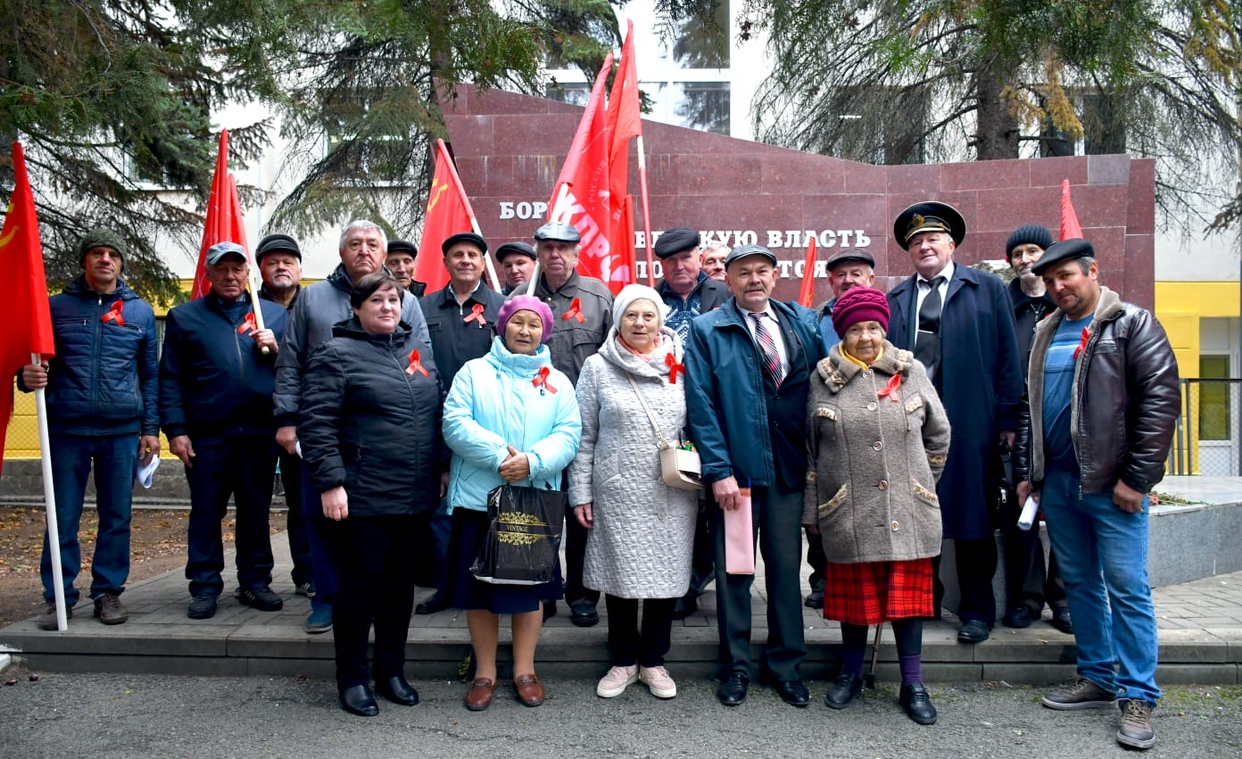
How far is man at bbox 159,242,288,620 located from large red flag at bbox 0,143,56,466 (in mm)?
580

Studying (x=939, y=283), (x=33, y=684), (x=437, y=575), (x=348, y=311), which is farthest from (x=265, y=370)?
(x=939, y=283)

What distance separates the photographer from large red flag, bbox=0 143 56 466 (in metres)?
5.02

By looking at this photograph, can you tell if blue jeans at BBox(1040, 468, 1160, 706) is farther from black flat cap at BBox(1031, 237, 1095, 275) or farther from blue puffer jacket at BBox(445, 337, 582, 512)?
blue puffer jacket at BBox(445, 337, 582, 512)

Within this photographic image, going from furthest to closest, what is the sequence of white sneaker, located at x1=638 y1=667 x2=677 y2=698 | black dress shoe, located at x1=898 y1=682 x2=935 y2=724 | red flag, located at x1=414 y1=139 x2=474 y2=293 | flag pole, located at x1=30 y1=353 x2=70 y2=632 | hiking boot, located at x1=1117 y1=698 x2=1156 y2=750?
red flag, located at x1=414 y1=139 x2=474 y2=293 < flag pole, located at x1=30 y1=353 x2=70 y2=632 < white sneaker, located at x1=638 y1=667 x2=677 y2=698 < black dress shoe, located at x1=898 y1=682 x2=935 y2=724 < hiking boot, located at x1=1117 y1=698 x2=1156 y2=750

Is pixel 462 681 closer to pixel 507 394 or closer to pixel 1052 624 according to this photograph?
pixel 507 394

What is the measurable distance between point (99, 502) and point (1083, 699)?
4.90 meters

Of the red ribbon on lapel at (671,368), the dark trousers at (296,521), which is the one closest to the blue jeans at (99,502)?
the dark trousers at (296,521)

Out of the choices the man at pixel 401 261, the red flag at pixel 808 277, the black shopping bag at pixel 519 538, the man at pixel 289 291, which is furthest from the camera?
the red flag at pixel 808 277

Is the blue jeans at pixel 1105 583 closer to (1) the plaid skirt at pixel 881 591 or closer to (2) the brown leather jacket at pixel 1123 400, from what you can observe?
(2) the brown leather jacket at pixel 1123 400

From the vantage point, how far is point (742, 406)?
4379 millimetres

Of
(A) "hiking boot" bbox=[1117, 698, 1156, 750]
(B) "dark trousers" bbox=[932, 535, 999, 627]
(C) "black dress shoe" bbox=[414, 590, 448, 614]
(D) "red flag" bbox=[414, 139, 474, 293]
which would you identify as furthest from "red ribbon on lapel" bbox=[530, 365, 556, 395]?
(D) "red flag" bbox=[414, 139, 474, 293]

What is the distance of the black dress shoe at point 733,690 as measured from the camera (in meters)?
4.38

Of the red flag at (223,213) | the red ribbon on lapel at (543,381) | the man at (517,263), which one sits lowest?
the red ribbon on lapel at (543,381)

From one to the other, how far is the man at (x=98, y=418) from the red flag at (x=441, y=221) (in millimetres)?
2149
